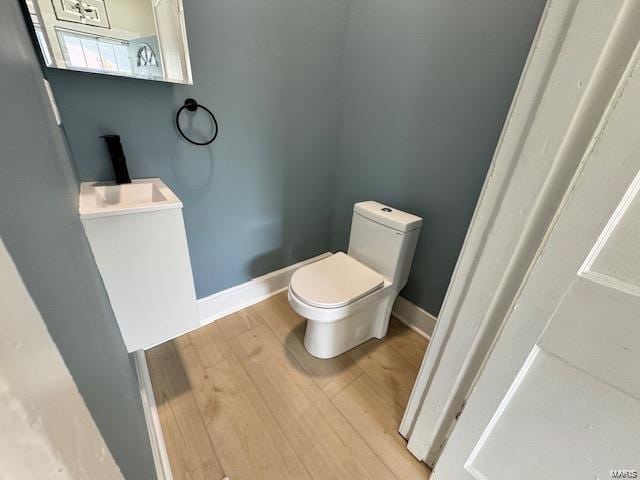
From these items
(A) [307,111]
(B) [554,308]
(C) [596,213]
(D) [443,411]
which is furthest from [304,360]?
(A) [307,111]

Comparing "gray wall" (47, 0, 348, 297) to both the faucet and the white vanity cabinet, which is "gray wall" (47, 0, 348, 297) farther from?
the white vanity cabinet

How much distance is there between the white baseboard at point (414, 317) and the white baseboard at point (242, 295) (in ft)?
2.47

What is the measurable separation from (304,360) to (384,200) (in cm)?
103

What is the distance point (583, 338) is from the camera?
58cm

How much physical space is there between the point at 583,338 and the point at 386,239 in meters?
0.87

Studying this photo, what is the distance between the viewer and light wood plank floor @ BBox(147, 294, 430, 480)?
104cm

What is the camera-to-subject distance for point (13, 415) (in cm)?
17

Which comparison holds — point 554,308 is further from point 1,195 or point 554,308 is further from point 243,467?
point 243,467

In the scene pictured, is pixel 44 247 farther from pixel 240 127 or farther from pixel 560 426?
pixel 240 127

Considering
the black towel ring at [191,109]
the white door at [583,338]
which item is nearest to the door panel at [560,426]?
the white door at [583,338]

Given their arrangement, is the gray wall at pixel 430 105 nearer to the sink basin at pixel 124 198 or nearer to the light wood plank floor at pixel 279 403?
the light wood plank floor at pixel 279 403

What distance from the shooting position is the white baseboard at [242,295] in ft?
5.37

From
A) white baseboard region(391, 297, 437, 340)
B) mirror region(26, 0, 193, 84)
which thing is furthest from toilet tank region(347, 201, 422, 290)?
mirror region(26, 0, 193, 84)

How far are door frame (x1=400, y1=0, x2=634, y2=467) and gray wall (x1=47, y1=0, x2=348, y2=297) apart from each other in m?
1.18
